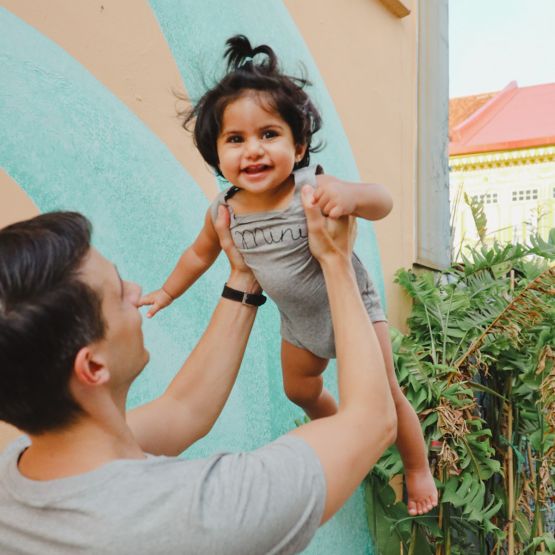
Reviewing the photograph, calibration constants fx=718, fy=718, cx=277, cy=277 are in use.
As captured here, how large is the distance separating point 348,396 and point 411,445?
0.93 m

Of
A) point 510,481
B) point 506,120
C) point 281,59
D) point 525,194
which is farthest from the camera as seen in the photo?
point 506,120

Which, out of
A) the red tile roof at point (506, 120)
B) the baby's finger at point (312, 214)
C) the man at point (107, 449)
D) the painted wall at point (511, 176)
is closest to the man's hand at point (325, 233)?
the baby's finger at point (312, 214)

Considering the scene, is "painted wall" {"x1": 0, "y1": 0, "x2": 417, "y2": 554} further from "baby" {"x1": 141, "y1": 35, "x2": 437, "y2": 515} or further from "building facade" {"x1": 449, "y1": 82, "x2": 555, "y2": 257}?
"building facade" {"x1": 449, "y1": 82, "x2": 555, "y2": 257}

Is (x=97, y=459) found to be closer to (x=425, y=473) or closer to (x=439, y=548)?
(x=425, y=473)

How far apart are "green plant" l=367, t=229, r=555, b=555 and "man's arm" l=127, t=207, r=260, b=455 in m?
1.93

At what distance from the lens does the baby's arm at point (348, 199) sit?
1.45m

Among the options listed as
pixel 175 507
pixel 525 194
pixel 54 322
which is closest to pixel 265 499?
pixel 175 507

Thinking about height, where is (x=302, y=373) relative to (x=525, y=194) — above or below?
above

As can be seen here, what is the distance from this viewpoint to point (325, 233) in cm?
145

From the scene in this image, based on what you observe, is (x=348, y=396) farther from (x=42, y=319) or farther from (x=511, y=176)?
(x=511, y=176)

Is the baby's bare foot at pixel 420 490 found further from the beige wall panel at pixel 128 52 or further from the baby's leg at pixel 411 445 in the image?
the beige wall panel at pixel 128 52

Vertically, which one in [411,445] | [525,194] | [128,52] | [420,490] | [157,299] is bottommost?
[525,194]

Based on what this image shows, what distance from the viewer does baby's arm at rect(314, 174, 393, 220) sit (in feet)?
4.76

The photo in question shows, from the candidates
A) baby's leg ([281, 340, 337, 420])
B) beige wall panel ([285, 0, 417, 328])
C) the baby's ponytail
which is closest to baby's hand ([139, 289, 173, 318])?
baby's leg ([281, 340, 337, 420])
